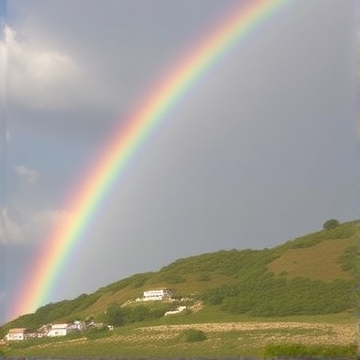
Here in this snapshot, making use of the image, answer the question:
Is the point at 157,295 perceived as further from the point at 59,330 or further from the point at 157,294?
the point at 59,330

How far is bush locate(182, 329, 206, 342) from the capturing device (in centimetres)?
5210

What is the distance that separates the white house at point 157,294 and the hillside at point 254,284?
81 cm

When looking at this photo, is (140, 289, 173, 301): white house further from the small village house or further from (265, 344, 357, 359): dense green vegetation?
(265, 344, 357, 359): dense green vegetation

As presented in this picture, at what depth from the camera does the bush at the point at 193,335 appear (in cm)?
5210

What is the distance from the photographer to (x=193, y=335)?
5259 centimetres

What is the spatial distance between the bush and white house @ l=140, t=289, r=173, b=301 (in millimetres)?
12172

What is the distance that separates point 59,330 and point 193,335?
19554 mm

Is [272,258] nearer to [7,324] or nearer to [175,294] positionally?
[175,294]

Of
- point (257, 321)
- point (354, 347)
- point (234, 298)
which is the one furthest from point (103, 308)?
point (354, 347)

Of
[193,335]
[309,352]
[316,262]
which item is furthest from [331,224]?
[309,352]

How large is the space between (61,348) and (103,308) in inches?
452

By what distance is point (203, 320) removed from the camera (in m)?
58.3

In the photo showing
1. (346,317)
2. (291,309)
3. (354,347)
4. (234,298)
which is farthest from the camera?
(234,298)

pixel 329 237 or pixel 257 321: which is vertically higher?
pixel 329 237
